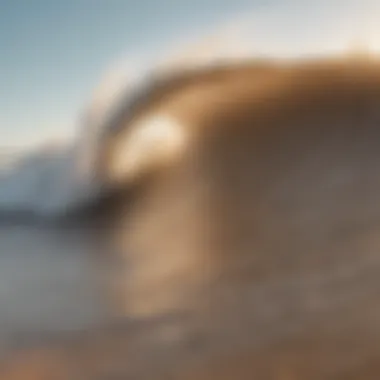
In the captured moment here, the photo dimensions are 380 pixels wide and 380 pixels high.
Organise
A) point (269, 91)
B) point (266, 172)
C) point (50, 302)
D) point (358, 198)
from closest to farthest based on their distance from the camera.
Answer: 1. point (50, 302)
2. point (358, 198)
3. point (266, 172)
4. point (269, 91)

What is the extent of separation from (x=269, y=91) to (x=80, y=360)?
1293 mm

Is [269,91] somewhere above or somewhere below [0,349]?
above

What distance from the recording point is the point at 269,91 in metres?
1.96

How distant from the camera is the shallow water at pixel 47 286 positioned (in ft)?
3.13

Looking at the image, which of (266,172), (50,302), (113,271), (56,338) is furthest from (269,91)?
(56,338)

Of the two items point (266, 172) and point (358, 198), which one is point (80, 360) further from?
point (266, 172)

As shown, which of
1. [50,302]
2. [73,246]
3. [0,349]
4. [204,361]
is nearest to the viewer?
[204,361]

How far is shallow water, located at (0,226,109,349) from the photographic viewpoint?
955 millimetres

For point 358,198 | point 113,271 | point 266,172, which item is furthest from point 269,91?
point 113,271

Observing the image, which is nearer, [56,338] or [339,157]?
[56,338]

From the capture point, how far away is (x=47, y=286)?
3.85 feet

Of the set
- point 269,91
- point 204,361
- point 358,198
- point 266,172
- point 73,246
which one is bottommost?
point 204,361

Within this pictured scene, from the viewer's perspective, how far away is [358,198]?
1.33m

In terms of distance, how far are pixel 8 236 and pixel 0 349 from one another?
35.3 inches
